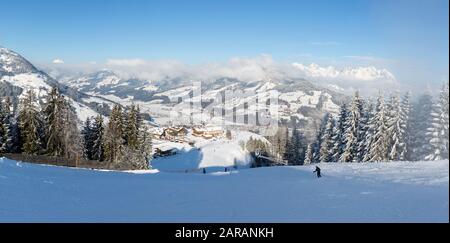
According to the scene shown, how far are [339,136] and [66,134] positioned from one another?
113ft

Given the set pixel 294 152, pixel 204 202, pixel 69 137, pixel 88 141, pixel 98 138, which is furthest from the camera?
pixel 294 152

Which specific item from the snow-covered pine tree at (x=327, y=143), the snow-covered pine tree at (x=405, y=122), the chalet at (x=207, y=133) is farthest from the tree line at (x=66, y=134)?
the chalet at (x=207, y=133)

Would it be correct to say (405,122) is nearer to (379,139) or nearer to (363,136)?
(379,139)

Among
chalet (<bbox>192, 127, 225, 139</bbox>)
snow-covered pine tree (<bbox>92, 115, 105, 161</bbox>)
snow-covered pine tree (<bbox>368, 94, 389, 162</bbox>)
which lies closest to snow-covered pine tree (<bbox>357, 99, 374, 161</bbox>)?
snow-covered pine tree (<bbox>368, 94, 389, 162</bbox>)

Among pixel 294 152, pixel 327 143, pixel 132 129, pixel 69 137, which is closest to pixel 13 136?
pixel 69 137

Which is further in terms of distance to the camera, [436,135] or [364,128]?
[364,128]

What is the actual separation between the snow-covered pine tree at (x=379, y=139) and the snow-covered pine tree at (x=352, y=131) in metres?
8.08

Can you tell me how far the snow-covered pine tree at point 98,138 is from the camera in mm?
53938

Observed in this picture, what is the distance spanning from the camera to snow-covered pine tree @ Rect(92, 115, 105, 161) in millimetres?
53938

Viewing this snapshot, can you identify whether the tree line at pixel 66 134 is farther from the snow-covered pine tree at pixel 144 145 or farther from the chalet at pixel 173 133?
the chalet at pixel 173 133

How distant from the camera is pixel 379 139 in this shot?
38000 millimetres
